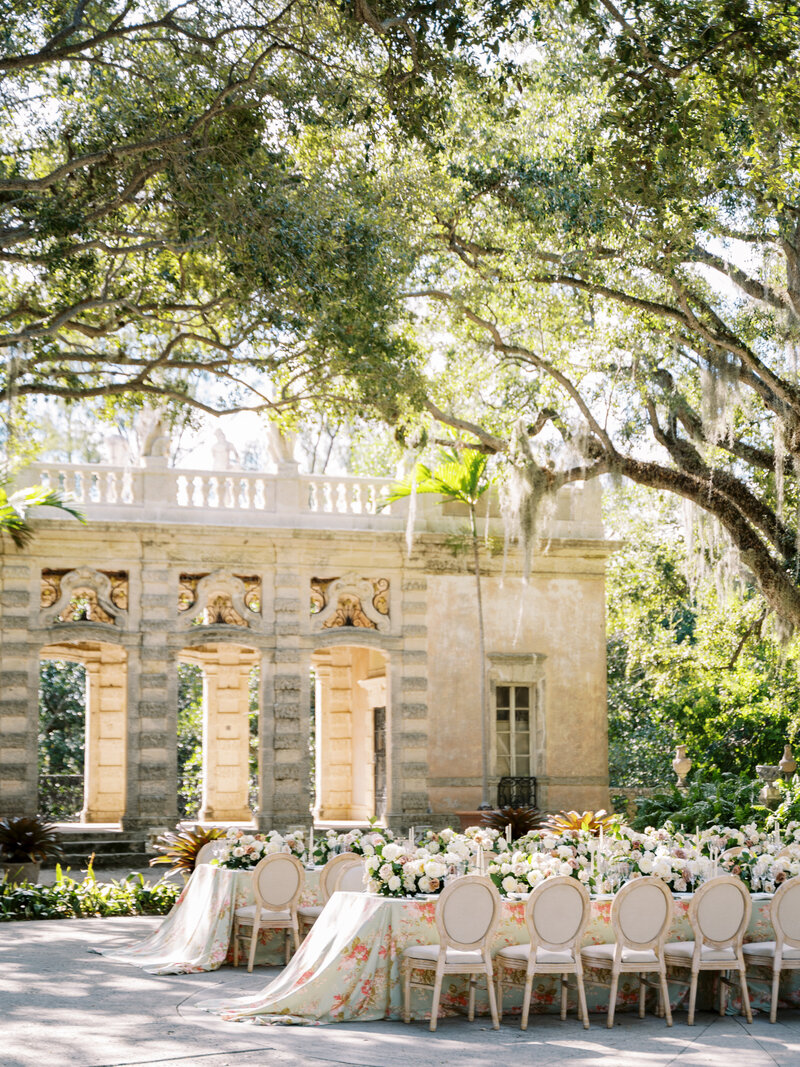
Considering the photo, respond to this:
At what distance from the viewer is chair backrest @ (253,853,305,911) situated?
8.82m

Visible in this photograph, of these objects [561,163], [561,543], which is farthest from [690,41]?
[561,543]

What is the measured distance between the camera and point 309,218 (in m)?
9.78

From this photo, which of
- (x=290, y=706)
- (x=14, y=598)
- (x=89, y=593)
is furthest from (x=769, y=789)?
(x=14, y=598)

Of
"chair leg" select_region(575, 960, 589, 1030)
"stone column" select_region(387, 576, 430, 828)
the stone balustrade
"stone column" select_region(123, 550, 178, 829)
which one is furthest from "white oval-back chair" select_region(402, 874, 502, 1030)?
"stone column" select_region(387, 576, 430, 828)

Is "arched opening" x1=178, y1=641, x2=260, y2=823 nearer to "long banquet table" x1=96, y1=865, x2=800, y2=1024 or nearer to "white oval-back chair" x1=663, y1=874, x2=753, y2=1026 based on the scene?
"long banquet table" x1=96, y1=865, x2=800, y2=1024

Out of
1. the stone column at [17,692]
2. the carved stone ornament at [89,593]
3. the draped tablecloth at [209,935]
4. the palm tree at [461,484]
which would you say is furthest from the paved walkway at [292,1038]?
the palm tree at [461,484]

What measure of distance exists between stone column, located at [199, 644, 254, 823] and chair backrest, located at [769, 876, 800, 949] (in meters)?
13.6

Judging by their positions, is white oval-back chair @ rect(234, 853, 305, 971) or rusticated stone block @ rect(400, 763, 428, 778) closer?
white oval-back chair @ rect(234, 853, 305, 971)

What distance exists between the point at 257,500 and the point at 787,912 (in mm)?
10618

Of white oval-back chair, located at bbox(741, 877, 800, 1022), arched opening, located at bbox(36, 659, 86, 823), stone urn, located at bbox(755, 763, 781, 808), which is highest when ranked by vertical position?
arched opening, located at bbox(36, 659, 86, 823)

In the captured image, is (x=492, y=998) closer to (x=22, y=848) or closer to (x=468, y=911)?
(x=468, y=911)

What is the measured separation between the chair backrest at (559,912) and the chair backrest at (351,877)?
6.07ft

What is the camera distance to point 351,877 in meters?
8.84

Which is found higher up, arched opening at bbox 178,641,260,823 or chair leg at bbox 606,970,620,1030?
arched opening at bbox 178,641,260,823
